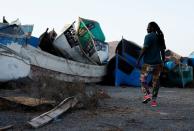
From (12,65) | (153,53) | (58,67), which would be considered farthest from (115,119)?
(58,67)

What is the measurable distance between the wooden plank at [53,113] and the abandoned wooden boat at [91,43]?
9074 millimetres

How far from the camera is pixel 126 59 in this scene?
1831 cm

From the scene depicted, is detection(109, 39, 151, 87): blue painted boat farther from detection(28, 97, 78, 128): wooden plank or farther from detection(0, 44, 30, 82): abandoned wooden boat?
detection(28, 97, 78, 128): wooden plank

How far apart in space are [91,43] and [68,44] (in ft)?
3.35

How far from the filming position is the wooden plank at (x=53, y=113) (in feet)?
21.6

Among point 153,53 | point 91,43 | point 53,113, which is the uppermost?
point 91,43

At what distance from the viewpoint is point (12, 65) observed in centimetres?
1298

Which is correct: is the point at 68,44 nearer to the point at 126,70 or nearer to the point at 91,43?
the point at 91,43

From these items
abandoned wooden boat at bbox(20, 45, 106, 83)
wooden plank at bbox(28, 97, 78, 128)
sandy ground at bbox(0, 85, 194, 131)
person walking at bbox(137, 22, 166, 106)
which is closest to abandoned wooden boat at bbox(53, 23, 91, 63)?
abandoned wooden boat at bbox(20, 45, 106, 83)

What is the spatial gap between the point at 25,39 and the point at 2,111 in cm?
687

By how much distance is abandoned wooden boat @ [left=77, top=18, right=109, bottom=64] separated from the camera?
694 inches

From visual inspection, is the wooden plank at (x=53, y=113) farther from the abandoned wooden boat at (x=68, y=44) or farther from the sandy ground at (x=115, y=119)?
the abandoned wooden boat at (x=68, y=44)

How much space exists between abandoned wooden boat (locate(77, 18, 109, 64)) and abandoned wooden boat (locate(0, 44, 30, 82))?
4.17m

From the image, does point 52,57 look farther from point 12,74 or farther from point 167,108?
point 167,108
